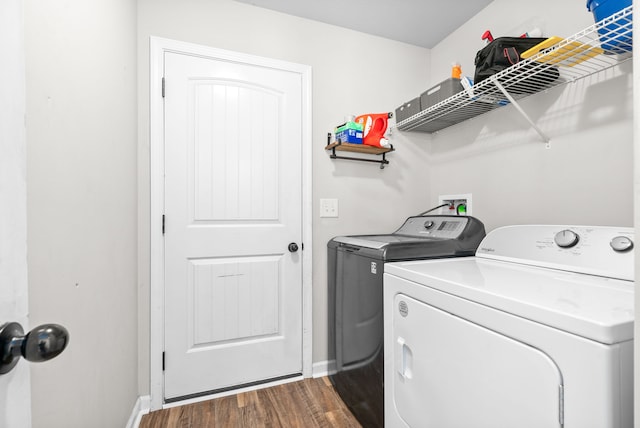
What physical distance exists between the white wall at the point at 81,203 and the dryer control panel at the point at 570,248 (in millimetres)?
1672

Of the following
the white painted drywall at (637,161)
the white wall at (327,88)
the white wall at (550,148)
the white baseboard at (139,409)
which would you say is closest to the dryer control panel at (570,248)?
the white wall at (550,148)

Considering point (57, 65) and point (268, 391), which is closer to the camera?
point (57, 65)

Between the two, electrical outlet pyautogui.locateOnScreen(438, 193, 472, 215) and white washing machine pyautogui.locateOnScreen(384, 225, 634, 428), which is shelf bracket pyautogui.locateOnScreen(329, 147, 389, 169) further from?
white washing machine pyautogui.locateOnScreen(384, 225, 634, 428)

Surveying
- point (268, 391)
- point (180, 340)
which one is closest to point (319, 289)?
point (268, 391)

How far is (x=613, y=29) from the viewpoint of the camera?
1095mm

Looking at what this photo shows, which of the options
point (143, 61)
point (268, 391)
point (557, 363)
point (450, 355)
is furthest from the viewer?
point (268, 391)

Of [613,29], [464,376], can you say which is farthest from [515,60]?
[464,376]

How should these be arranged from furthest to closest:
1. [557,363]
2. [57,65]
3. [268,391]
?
[268,391] → [57,65] → [557,363]

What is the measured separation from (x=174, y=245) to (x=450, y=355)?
1.51 meters

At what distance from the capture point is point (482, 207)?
1.92m

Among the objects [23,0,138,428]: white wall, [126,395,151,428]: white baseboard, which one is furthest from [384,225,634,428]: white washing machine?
[126,395,151,428]: white baseboard

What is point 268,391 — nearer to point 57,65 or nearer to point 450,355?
point 450,355

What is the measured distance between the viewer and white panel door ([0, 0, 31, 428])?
15.9 inches

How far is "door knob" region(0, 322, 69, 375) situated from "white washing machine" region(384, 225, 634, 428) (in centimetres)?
95
